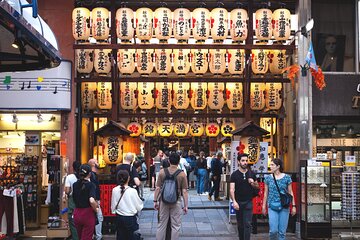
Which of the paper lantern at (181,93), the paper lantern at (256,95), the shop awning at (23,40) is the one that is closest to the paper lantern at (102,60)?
the paper lantern at (181,93)

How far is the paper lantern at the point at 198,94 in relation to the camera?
59.9 feet

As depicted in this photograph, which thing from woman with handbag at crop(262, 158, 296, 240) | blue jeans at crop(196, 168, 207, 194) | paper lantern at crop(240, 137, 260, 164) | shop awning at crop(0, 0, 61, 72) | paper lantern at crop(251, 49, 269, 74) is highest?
paper lantern at crop(251, 49, 269, 74)

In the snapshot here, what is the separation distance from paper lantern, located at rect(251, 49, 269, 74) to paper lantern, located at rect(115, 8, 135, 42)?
390 centimetres

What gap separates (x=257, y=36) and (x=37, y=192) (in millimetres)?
8072

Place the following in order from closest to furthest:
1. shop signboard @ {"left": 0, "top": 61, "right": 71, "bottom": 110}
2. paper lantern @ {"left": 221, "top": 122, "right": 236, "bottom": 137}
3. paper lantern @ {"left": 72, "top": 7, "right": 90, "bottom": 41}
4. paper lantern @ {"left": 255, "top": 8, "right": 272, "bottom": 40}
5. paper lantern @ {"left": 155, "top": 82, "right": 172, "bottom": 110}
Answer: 1. shop signboard @ {"left": 0, "top": 61, "right": 71, "bottom": 110}
2. paper lantern @ {"left": 72, "top": 7, "right": 90, "bottom": 41}
3. paper lantern @ {"left": 255, "top": 8, "right": 272, "bottom": 40}
4. paper lantern @ {"left": 155, "top": 82, "right": 172, "bottom": 110}
5. paper lantern @ {"left": 221, "top": 122, "right": 236, "bottom": 137}

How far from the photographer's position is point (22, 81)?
15.8 meters

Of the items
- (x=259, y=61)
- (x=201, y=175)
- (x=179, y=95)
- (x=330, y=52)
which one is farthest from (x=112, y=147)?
(x=201, y=175)

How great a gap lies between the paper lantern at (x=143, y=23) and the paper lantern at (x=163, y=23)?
0.21m

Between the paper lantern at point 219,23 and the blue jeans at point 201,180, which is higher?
the paper lantern at point 219,23

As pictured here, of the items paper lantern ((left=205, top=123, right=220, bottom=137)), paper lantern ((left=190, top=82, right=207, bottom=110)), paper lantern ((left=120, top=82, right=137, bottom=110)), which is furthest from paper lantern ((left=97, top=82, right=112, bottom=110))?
paper lantern ((left=205, top=123, right=220, bottom=137))

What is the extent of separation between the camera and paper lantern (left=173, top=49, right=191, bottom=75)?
17.5 meters

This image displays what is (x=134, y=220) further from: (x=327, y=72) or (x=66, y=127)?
(x=327, y=72)

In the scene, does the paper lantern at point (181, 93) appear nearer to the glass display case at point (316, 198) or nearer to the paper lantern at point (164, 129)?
the paper lantern at point (164, 129)

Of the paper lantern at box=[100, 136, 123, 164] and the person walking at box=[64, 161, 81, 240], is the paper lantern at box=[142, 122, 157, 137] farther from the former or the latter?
the person walking at box=[64, 161, 81, 240]
